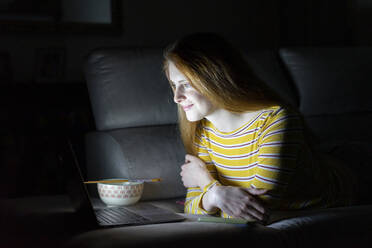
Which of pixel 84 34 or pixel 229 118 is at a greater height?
pixel 84 34

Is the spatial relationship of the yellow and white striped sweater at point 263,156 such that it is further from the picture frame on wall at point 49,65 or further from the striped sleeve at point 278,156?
the picture frame on wall at point 49,65

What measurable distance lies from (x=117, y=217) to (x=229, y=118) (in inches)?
18.3

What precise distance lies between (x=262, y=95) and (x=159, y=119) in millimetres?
589

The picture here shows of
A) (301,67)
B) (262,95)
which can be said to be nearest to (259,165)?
(262,95)

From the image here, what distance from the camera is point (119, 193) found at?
153 centimetres

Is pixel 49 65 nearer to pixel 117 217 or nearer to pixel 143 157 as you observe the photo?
pixel 143 157

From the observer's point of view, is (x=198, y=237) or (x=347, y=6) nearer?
(x=198, y=237)

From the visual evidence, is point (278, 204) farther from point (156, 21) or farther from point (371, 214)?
point (156, 21)

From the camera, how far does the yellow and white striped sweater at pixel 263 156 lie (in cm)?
130

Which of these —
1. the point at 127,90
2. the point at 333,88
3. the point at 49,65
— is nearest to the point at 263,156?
the point at 127,90

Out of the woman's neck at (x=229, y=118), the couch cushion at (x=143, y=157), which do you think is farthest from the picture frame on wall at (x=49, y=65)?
the woman's neck at (x=229, y=118)

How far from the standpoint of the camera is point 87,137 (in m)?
1.96

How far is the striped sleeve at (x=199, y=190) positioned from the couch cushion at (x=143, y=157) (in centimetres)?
20

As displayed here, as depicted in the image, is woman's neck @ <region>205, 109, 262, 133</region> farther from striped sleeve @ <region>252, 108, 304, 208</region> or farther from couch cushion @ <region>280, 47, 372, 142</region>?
couch cushion @ <region>280, 47, 372, 142</region>
